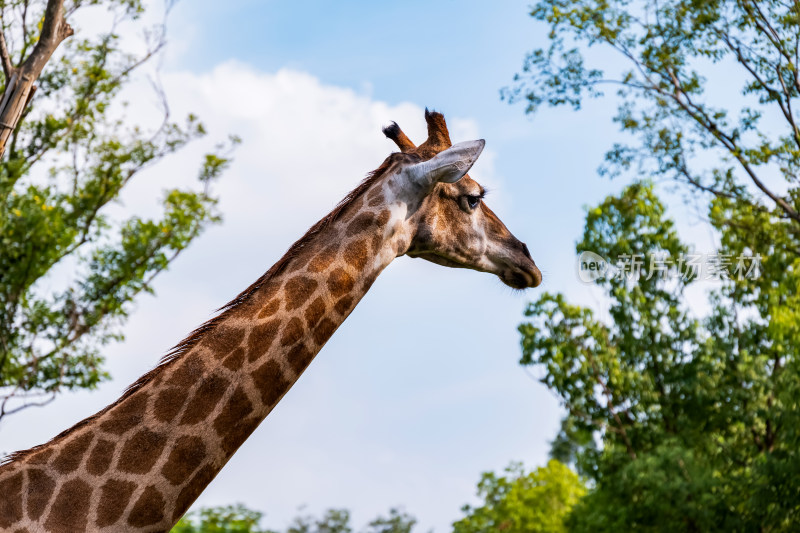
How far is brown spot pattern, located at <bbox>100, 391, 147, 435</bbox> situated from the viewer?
358 cm

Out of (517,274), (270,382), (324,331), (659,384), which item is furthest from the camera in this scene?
(659,384)

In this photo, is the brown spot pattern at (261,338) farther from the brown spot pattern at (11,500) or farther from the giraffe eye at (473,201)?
the giraffe eye at (473,201)

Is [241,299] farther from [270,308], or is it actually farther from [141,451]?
[141,451]

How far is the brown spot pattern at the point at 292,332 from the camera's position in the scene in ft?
12.8

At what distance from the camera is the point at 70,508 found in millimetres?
3416

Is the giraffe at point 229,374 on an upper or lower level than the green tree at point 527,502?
lower

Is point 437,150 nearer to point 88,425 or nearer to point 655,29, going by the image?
point 88,425

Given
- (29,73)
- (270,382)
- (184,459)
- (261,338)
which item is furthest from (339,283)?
(29,73)

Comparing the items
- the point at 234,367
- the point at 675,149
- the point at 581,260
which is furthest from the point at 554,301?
the point at 234,367

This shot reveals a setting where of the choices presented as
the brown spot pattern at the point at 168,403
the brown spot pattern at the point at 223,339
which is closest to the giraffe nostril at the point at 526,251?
the brown spot pattern at the point at 223,339

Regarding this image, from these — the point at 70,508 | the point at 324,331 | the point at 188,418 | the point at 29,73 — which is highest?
the point at 29,73

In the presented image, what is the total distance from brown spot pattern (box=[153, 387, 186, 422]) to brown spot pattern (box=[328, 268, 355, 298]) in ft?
2.80

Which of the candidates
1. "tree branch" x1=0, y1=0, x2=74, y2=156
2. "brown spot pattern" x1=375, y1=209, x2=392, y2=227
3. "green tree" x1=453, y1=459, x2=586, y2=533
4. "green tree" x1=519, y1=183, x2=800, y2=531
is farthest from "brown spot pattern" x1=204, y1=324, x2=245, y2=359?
"green tree" x1=453, y1=459, x2=586, y2=533

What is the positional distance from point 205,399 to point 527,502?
24210 millimetres
